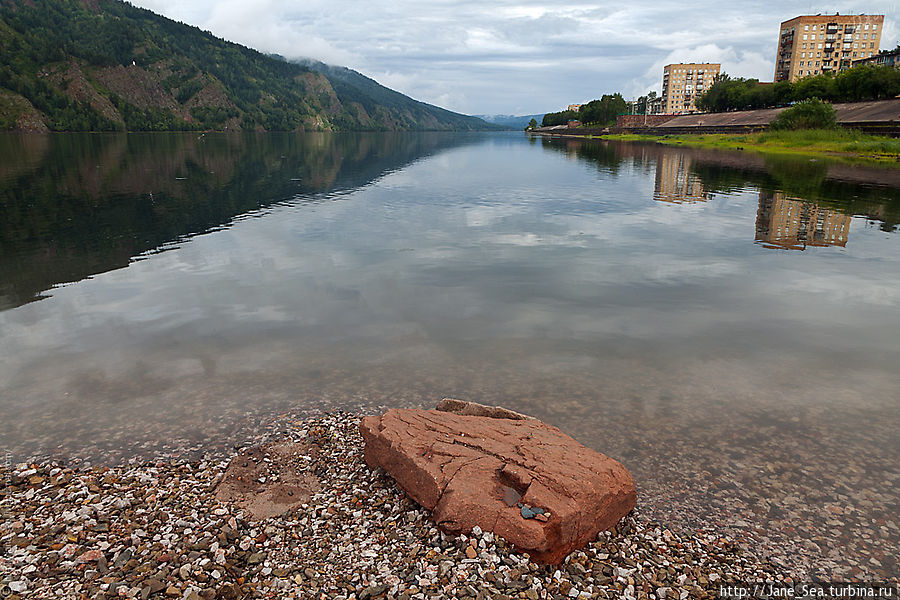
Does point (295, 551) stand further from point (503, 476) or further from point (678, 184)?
point (678, 184)

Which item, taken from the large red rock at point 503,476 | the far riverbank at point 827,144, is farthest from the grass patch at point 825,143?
the large red rock at point 503,476

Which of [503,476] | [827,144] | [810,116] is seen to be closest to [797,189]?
[503,476]

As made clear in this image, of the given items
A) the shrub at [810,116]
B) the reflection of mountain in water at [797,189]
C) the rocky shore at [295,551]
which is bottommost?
the rocky shore at [295,551]

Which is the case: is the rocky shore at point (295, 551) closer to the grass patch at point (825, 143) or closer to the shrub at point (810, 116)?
the grass patch at point (825, 143)

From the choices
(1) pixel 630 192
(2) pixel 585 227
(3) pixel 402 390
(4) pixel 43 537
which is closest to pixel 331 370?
(3) pixel 402 390

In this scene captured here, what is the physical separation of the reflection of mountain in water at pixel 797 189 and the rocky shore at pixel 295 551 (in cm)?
3194

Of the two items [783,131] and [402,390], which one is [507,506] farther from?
[783,131]

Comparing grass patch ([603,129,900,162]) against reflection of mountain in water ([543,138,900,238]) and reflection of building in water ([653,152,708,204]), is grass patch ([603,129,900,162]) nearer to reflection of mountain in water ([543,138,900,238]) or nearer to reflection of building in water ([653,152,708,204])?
reflection of mountain in water ([543,138,900,238])

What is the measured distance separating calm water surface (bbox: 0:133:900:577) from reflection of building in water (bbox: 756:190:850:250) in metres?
0.40

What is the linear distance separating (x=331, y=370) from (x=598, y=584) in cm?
1025

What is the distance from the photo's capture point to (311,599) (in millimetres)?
8125

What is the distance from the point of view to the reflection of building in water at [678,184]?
56438 millimetres

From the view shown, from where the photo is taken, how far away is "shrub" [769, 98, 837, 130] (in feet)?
412

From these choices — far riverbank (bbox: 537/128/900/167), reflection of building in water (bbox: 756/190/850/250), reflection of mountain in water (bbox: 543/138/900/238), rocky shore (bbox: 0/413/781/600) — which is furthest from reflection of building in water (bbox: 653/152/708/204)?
rocky shore (bbox: 0/413/781/600)
